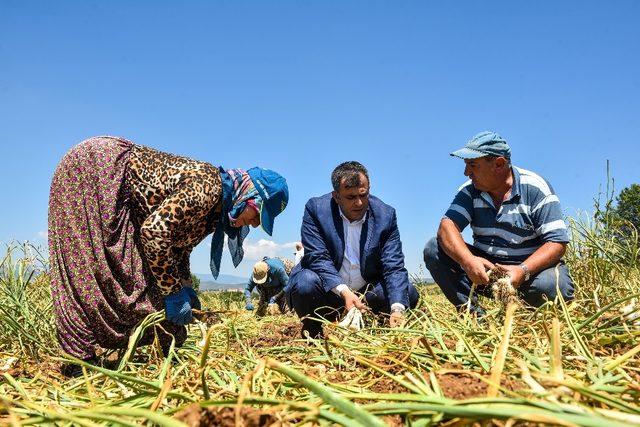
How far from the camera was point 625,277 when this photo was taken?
2.92 m

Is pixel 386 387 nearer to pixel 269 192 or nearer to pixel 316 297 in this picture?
pixel 269 192

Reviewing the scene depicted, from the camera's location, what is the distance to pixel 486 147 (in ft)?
10.9

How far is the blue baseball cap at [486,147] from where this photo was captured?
3328 millimetres

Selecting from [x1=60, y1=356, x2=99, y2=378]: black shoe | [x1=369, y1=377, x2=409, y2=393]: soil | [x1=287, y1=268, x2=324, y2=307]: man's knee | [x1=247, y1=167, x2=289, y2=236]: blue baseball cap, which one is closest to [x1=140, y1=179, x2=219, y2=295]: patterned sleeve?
[x1=247, y1=167, x2=289, y2=236]: blue baseball cap

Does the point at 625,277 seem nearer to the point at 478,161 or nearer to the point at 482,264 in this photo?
the point at 482,264

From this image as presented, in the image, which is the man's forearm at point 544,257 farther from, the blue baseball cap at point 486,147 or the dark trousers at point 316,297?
the dark trousers at point 316,297

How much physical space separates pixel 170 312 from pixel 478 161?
2.13 meters

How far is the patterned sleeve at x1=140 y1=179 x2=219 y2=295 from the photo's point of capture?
2.52m

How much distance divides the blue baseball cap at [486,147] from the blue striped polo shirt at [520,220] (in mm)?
196

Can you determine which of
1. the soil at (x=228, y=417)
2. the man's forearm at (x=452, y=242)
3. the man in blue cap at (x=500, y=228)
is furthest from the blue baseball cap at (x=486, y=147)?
the soil at (x=228, y=417)

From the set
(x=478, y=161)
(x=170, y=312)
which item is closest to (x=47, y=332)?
(x=170, y=312)

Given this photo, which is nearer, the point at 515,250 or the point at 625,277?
the point at 625,277

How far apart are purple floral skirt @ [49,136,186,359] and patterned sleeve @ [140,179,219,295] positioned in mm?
135

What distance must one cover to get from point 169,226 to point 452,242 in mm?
1862
